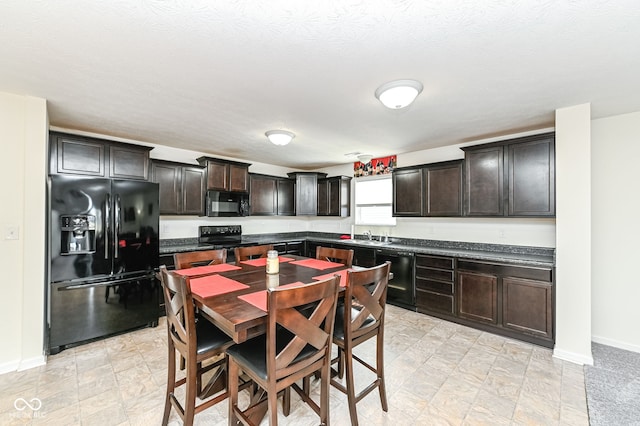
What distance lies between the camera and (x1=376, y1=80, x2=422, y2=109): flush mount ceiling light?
2.20 metres

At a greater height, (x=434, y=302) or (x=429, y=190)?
(x=429, y=190)

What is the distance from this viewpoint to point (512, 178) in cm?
332

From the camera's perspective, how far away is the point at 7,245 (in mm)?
2459

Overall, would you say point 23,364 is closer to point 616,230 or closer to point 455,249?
point 455,249

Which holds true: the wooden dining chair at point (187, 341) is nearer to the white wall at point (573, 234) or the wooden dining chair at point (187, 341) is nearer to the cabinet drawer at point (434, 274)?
the cabinet drawer at point (434, 274)

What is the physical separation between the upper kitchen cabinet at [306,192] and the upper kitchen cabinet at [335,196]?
10 cm

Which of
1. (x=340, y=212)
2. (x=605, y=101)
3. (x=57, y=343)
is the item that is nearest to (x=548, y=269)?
(x=605, y=101)

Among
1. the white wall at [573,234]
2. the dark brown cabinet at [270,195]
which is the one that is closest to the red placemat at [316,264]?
the white wall at [573,234]

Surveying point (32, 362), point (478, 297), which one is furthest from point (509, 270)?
point (32, 362)

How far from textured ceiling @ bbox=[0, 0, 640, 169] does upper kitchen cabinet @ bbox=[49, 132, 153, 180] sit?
0.85 ft

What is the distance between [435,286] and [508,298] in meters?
0.83

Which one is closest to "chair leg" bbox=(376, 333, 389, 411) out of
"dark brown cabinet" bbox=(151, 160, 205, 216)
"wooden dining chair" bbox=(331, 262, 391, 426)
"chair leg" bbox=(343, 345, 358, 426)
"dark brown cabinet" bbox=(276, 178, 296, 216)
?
"wooden dining chair" bbox=(331, 262, 391, 426)

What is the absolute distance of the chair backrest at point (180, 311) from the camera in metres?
1.57

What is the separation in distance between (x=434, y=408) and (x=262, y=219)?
14.2 feet
